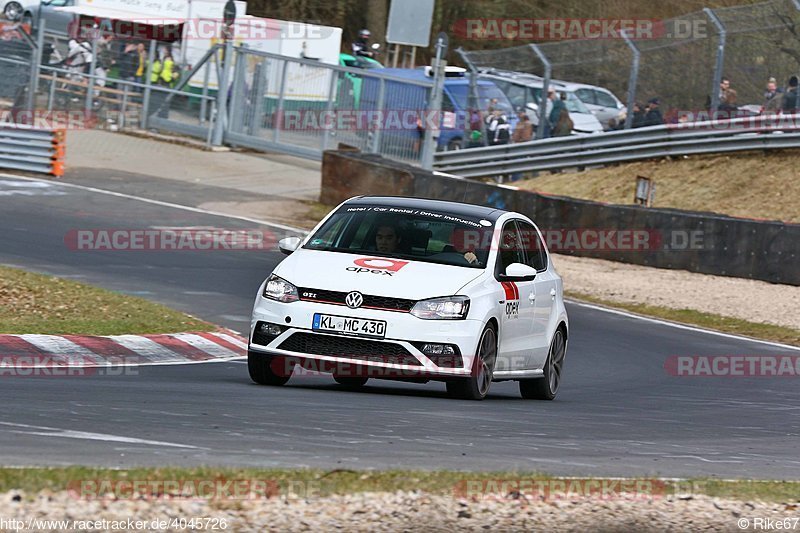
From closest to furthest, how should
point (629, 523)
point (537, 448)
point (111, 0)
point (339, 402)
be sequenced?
point (629, 523), point (537, 448), point (339, 402), point (111, 0)

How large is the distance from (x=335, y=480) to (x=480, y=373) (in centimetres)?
421

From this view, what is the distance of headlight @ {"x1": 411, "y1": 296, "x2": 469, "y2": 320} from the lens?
934cm

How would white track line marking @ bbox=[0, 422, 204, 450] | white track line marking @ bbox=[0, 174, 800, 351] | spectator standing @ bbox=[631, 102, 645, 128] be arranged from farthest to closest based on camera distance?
spectator standing @ bbox=[631, 102, 645, 128] → white track line marking @ bbox=[0, 174, 800, 351] → white track line marking @ bbox=[0, 422, 204, 450]

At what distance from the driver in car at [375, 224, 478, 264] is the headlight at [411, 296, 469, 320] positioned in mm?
701

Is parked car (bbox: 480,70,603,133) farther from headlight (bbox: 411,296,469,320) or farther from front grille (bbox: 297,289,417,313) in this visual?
front grille (bbox: 297,289,417,313)

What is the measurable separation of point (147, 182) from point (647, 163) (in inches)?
404

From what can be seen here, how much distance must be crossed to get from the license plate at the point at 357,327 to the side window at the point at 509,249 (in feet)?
4.41

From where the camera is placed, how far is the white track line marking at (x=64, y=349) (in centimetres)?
1094

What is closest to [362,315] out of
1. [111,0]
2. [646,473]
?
[646,473]

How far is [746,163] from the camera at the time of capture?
1065 inches

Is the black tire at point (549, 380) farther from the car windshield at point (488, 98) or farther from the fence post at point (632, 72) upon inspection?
the car windshield at point (488, 98)

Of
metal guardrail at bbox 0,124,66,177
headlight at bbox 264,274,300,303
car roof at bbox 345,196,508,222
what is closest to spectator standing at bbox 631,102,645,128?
metal guardrail at bbox 0,124,66,177

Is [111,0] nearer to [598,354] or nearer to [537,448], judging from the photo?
[598,354]

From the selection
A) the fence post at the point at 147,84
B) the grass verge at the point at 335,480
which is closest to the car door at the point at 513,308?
the grass verge at the point at 335,480
